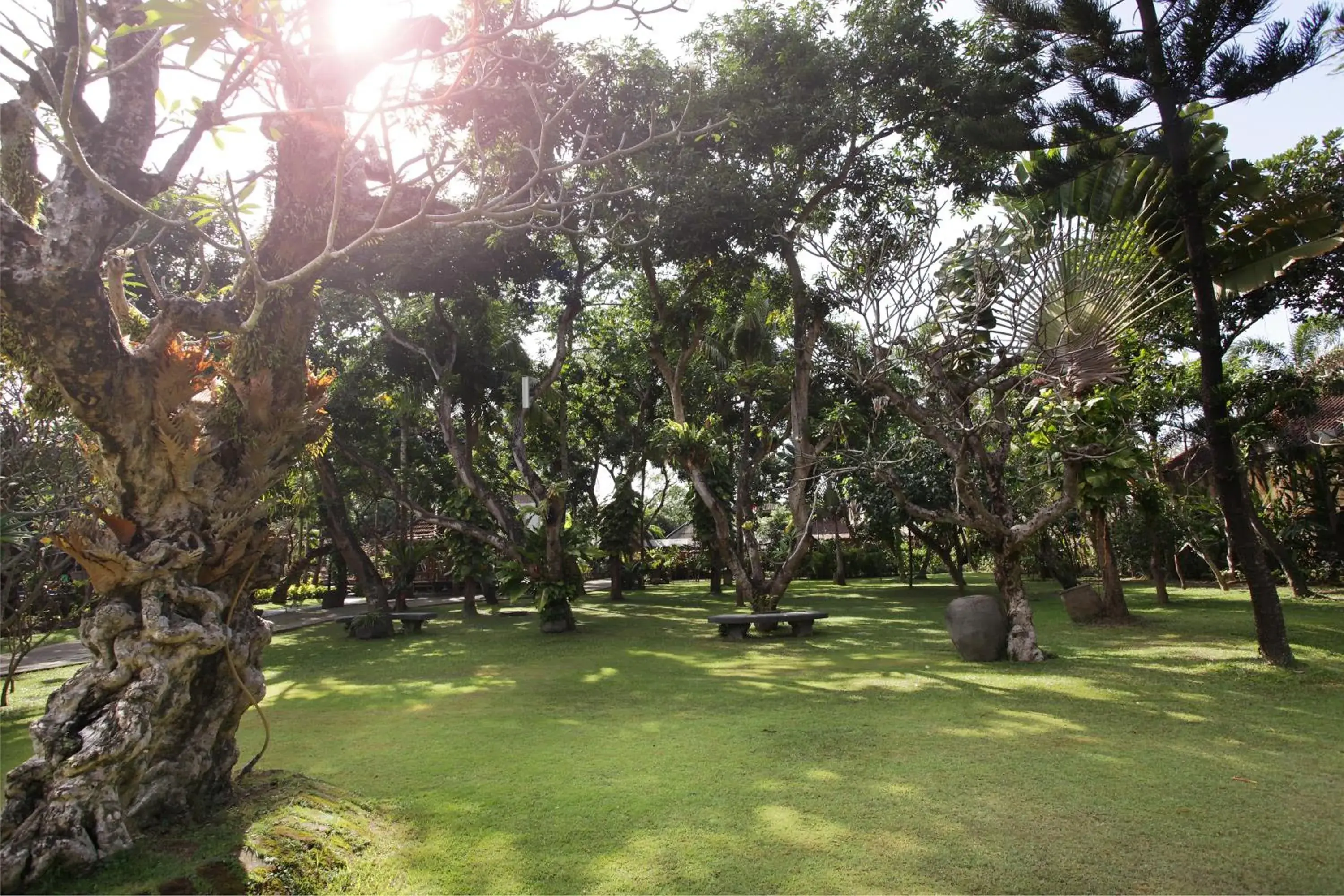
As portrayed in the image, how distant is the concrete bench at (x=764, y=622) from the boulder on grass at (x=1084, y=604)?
145 inches

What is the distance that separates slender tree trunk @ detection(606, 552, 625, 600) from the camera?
20406 mm

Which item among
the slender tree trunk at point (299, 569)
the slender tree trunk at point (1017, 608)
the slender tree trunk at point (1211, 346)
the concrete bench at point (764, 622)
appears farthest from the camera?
the slender tree trunk at point (299, 569)

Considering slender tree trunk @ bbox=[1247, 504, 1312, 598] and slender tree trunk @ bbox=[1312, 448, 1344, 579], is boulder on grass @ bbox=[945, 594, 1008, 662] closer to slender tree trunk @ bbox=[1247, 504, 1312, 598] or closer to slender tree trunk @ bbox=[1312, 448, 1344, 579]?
slender tree trunk @ bbox=[1247, 504, 1312, 598]

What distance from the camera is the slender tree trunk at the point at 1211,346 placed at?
7211mm

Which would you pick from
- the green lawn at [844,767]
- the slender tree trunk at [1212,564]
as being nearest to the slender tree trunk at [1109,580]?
the green lawn at [844,767]

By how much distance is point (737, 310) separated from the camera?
15.4 meters

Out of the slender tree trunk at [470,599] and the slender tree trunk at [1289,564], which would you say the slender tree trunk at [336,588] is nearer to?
the slender tree trunk at [470,599]

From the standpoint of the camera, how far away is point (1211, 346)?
7281mm

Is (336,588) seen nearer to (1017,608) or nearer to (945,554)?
(945,554)

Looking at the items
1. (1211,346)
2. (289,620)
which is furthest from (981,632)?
(289,620)

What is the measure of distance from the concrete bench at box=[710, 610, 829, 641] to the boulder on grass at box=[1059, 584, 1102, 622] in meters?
3.69

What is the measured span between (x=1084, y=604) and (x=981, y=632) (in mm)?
4297

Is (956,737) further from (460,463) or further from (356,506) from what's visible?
(356,506)

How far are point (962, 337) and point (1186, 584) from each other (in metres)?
15.6
